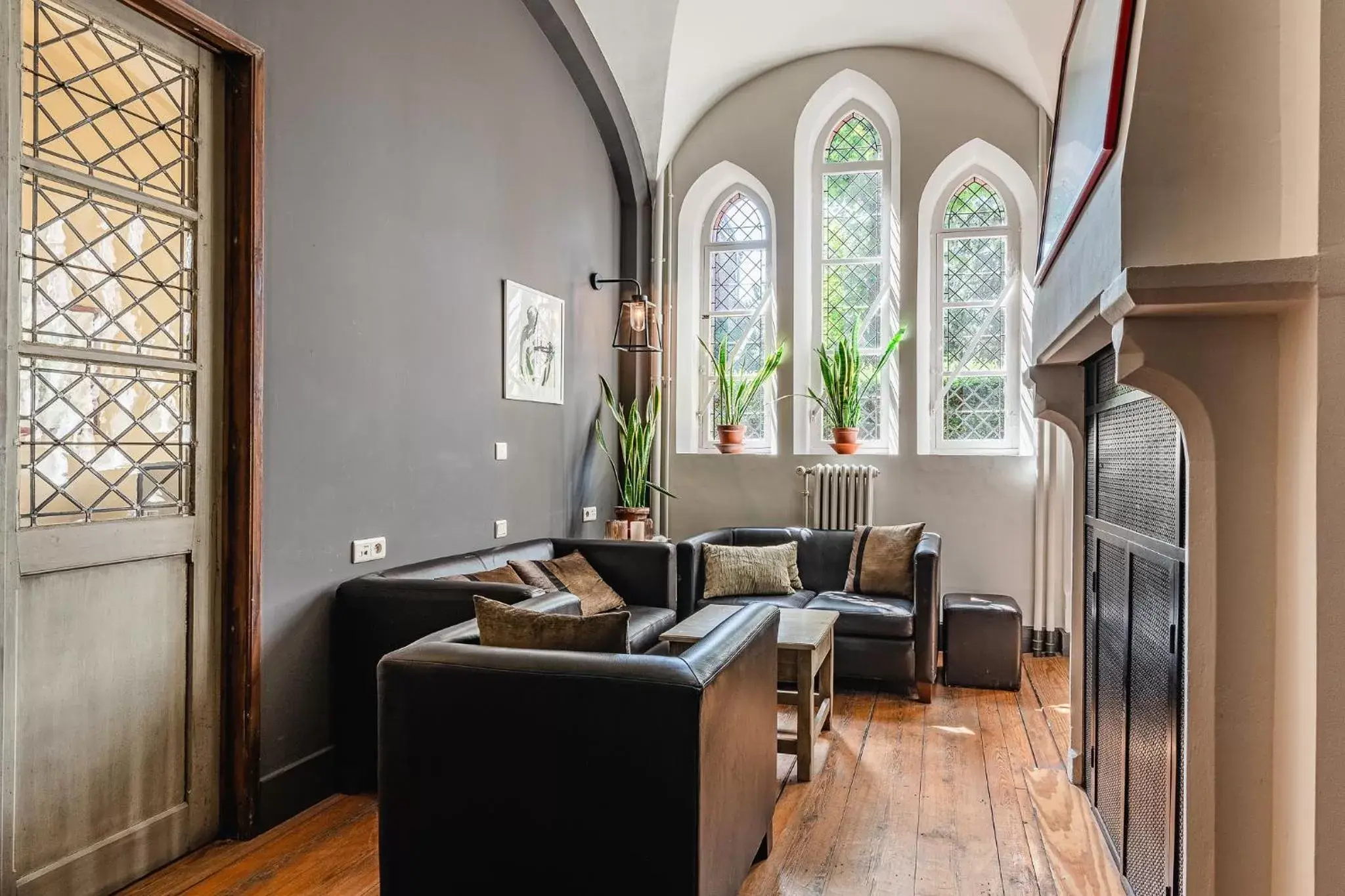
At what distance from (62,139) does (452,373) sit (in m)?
1.84

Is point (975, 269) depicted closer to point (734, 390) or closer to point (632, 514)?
point (734, 390)

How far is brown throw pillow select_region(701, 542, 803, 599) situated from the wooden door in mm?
2726

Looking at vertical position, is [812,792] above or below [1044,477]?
below

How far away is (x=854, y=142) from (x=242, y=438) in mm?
4589

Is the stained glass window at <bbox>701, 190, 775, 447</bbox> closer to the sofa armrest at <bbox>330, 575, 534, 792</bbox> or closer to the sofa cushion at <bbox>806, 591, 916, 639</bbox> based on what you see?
the sofa cushion at <bbox>806, 591, 916, 639</bbox>

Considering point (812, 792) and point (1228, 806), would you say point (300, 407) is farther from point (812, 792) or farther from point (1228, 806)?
point (1228, 806)

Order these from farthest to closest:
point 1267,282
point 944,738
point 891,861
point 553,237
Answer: point 553,237 < point 944,738 < point 891,861 < point 1267,282

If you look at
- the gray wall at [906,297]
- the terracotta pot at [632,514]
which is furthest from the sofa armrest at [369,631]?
the gray wall at [906,297]

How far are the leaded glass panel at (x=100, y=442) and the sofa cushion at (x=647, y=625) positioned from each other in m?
1.79

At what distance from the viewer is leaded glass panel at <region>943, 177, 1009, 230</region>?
18.5ft

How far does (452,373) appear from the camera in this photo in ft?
13.1

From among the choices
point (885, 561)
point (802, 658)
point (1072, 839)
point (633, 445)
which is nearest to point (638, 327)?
point (633, 445)

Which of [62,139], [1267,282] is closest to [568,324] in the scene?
[62,139]

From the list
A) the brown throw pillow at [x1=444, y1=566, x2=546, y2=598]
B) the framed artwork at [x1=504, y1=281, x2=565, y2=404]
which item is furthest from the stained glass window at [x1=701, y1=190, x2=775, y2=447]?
the brown throw pillow at [x1=444, y1=566, x2=546, y2=598]
